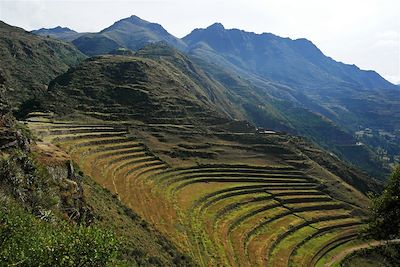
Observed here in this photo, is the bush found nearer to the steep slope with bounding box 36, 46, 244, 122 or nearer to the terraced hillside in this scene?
the terraced hillside

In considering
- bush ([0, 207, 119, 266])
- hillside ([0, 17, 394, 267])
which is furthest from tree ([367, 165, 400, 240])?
bush ([0, 207, 119, 266])

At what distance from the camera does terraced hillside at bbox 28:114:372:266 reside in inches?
2085

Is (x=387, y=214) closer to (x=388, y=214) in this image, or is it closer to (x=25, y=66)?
(x=388, y=214)

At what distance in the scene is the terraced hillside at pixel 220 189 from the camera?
174 ft

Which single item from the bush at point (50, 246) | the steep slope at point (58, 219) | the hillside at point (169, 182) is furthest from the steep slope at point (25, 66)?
the bush at point (50, 246)

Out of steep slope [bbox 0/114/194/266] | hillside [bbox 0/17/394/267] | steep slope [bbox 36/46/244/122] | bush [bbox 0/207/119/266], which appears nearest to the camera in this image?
bush [bbox 0/207/119/266]

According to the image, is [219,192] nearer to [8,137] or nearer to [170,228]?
[170,228]

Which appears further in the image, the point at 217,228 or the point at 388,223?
the point at 217,228

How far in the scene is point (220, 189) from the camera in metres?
68.2

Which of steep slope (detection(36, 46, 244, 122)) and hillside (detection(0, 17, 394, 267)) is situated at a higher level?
steep slope (detection(36, 46, 244, 122))

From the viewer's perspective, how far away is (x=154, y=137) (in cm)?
8956

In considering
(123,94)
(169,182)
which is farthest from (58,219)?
(123,94)

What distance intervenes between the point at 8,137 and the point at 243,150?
67.2 meters

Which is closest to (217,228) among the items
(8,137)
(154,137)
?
(8,137)
